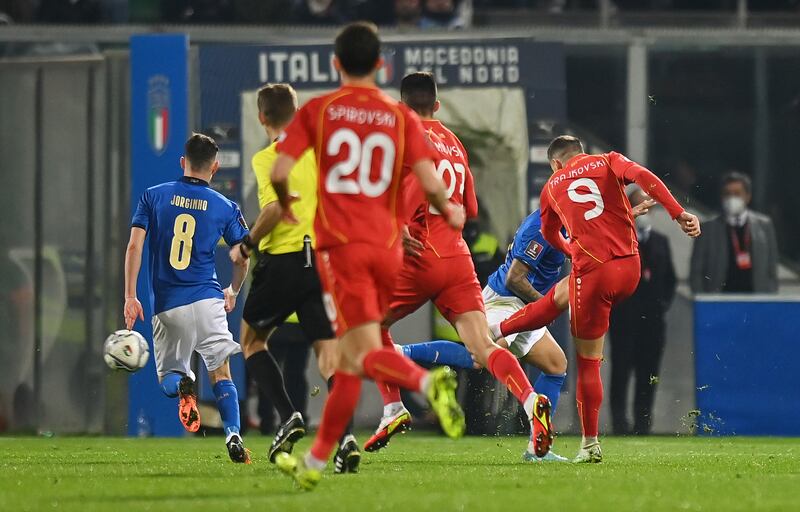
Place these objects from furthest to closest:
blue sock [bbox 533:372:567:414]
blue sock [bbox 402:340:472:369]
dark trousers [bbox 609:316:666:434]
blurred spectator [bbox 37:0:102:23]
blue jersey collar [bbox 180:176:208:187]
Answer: blurred spectator [bbox 37:0:102:23]
dark trousers [bbox 609:316:666:434]
blue sock [bbox 402:340:472:369]
blue sock [bbox 533:372:567:414]
blue jersey collar [bbox 180:176:208:187]

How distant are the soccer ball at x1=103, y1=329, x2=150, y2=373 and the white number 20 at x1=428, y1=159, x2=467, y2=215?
3.17m

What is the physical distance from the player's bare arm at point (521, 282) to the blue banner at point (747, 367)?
332cm

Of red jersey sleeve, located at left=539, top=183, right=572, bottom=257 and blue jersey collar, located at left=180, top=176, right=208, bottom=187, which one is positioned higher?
blue jersey collar, located at left=180, top=176, right=208, bottom=187

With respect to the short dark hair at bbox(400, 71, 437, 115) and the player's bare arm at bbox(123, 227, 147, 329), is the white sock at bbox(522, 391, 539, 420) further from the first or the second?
the player's bare arm at bbox(123, 227, 147, 329)

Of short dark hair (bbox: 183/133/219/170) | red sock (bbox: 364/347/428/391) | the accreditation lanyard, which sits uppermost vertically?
short dark hair (bbox: 183/133/219/170)

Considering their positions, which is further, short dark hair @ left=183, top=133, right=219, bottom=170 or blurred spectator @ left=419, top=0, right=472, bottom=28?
blurred spectator @ left=419, top=0, right=472, bottom=28

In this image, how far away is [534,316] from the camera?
32.3 ft

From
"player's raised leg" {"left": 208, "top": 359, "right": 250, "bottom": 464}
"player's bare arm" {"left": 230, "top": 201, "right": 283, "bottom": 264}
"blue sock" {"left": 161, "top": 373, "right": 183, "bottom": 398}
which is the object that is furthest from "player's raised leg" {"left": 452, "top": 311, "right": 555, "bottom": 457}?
"blue sock" {"left": 161, "top": 373, "right": 183, "bottom": 398}

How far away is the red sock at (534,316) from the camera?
32.1 ft

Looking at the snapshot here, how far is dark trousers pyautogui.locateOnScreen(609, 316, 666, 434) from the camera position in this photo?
44.2 feet

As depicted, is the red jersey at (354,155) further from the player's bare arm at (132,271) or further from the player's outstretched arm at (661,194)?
the player's bare arm at (132,271)

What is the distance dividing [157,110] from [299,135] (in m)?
7.45

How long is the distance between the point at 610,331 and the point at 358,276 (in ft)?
24.1

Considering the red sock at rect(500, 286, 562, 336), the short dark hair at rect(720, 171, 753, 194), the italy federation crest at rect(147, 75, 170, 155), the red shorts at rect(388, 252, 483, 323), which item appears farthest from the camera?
the short dark hair at rect(720, 171, 753, 194)
